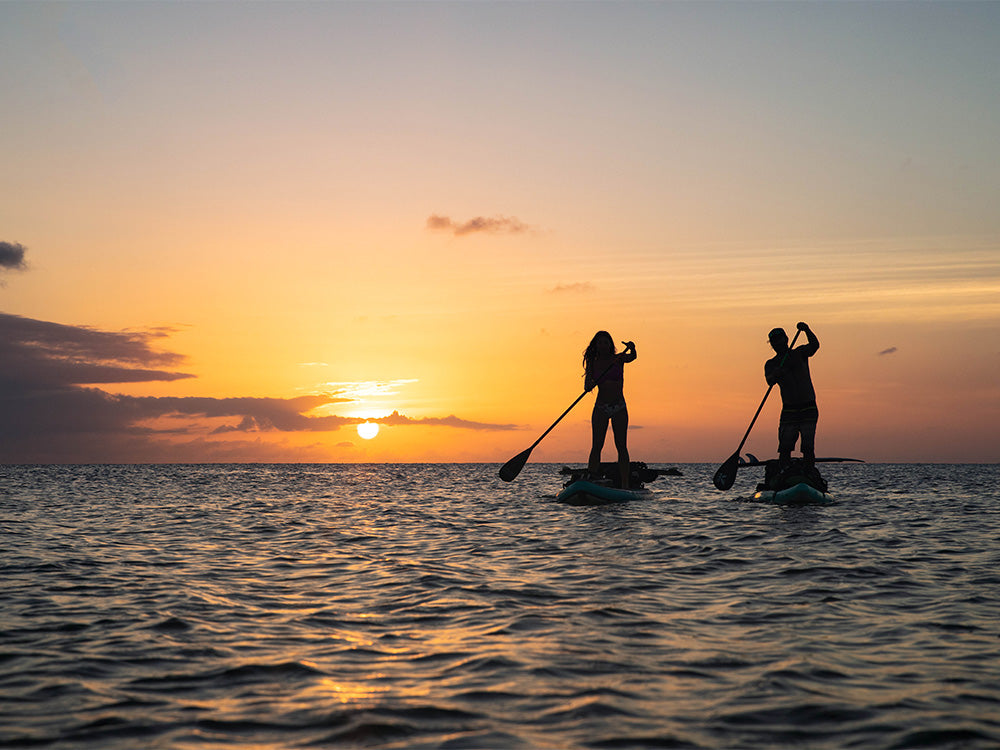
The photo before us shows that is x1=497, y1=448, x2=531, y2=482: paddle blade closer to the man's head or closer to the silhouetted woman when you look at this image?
the silhouetted woman

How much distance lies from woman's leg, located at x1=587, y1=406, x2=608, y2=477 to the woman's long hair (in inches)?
45.0

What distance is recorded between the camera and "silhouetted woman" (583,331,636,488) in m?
19.8

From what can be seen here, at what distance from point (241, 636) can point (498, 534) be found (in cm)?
865

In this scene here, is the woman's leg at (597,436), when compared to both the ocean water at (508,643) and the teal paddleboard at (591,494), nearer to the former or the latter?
the teal paddleboard at (591,494)

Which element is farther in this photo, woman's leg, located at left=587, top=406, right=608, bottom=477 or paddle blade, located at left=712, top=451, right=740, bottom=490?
paddle blade, located at left=712, top=451, right=740, bottom=490

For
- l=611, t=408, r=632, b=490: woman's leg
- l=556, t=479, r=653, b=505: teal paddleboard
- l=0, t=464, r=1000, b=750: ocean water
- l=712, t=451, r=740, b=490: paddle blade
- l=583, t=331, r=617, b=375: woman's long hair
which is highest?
l=583, t=331, r=617, b=375: woman's long hair

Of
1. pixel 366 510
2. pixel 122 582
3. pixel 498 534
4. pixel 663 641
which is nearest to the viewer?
pixel 663 641

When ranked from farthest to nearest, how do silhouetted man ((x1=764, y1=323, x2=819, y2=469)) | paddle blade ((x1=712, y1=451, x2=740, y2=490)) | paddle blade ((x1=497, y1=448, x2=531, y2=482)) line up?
paddle blade ((x1=497, y1=448, x2=531, y2=482)) < paddle blade ((x1=712, y1=451, x2=740, y2=490)) < silhouetted man ((x1=764, y1=323, x2=819, y2=469))

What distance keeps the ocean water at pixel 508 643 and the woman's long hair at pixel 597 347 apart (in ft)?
22.6

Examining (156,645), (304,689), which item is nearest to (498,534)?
(156,645)

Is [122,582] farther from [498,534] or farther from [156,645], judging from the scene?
[498,534]

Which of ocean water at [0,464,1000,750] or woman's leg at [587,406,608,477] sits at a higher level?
woman's leg at [587,406,608,477]

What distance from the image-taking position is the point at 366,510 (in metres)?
23.6

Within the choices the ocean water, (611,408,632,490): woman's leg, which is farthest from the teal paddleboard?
the ocean water
